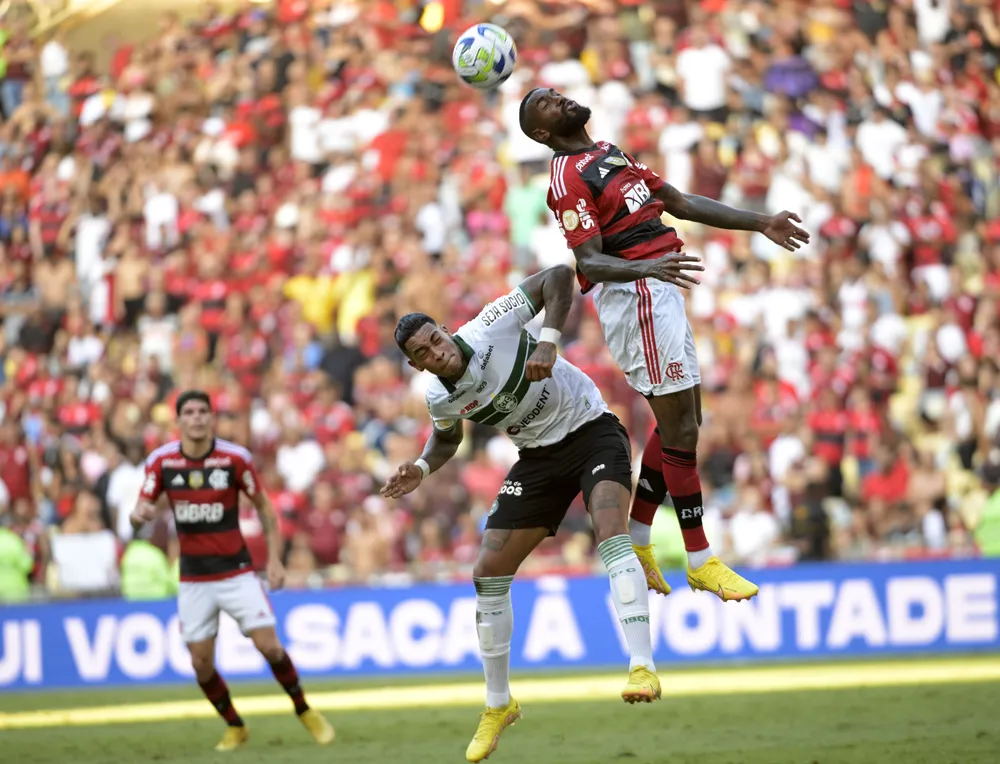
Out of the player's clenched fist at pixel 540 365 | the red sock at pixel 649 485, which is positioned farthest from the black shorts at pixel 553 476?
the player's clenched fist at pixel 540 365

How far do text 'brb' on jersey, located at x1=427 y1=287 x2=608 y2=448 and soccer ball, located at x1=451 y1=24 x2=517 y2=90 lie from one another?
1288 millimetres

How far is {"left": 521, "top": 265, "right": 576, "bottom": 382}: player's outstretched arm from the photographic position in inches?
348

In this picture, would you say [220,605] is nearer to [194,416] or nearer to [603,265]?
[194,416]

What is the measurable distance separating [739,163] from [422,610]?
24.7 feet

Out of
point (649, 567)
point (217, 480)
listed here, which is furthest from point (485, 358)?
point (217, 480)

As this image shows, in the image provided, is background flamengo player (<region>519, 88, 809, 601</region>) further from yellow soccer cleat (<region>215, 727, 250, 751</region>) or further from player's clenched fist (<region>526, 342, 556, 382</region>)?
yellow soccer cleat (<region>215, 727, 250, 751</region>)

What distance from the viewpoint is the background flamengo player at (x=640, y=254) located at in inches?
359

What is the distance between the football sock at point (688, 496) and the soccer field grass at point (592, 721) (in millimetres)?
1394

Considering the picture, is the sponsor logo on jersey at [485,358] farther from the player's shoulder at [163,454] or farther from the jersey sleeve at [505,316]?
the player's shoulder at [163,454]

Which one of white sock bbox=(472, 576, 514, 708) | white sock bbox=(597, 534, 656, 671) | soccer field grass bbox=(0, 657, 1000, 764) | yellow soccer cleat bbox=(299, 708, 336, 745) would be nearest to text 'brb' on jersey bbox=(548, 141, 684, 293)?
white sock bbox=(597, 534, 656, 671)

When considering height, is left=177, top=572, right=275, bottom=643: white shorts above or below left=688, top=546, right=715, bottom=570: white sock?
below

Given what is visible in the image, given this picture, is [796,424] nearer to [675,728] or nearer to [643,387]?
[675,728]

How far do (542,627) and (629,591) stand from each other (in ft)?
29.2

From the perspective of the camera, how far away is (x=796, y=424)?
1856 centimetres
